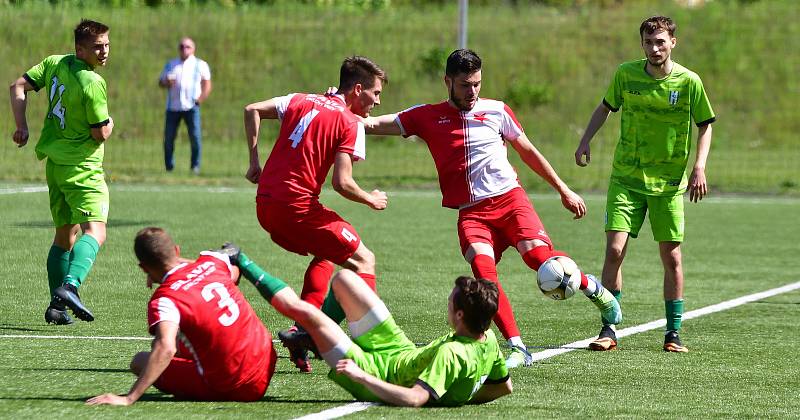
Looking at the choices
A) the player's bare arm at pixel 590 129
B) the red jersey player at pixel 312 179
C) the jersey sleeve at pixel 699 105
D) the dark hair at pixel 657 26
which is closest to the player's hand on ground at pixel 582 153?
the player's bare arm at pixel 590 129

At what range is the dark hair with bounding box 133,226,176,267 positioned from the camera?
5895mm

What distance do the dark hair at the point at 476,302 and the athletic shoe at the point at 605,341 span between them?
2.14m

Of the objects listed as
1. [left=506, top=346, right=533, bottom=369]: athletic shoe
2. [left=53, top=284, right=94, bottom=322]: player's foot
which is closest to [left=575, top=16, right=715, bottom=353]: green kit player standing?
[left=506, top=346, right=533, bottom=369]: athletic shoe

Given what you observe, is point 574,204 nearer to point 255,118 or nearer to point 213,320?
point 255,118

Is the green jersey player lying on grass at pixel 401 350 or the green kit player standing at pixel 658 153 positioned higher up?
the green kit player standing at pixel 658 153

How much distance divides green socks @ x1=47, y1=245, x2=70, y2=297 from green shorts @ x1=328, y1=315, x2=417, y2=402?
10.9 feet

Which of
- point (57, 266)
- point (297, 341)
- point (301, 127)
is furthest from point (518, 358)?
point (57, 266)

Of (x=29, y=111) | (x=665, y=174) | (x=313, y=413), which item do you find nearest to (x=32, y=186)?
(x=29, y=111)

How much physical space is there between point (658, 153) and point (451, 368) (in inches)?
123

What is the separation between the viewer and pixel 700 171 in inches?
328

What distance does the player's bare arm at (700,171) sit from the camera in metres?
8.30

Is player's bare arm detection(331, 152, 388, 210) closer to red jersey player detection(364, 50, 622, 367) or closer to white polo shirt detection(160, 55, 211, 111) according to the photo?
red jersey player detection(364, 50, 622, 367)

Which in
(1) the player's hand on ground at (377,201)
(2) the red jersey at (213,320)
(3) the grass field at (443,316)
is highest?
(1) the player's hand on ground at (377,201)

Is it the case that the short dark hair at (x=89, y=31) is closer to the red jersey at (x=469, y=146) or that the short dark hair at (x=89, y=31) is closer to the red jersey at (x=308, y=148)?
the red jersey at (x=308, y=148)
